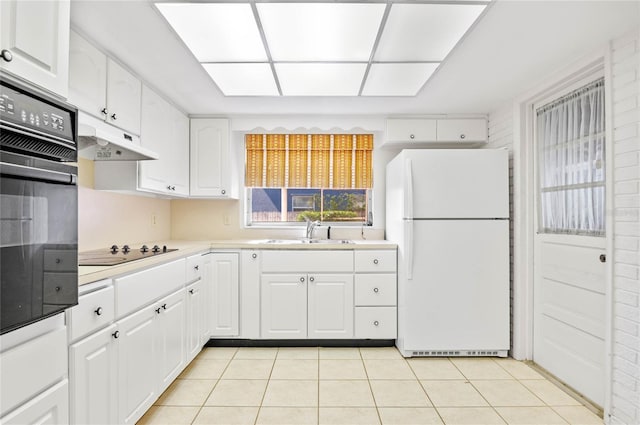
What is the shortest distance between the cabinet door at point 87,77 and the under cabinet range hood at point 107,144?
0.06m

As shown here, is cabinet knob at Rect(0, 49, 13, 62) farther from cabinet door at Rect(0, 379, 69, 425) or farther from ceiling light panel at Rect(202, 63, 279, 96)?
ceiling light panel at Rect(202, 63, 279, 96)

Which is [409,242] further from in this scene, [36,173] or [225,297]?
[36,173]

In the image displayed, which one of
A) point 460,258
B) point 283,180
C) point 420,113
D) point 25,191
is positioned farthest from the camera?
point 283,180

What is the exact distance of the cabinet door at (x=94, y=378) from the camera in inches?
50.8

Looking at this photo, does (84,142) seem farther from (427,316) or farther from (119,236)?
(427,316)

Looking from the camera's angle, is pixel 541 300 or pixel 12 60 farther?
pixel 541 300

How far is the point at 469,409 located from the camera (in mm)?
2021

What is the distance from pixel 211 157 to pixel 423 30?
85.0 inches

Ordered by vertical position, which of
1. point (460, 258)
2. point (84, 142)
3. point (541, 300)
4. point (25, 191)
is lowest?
point (541, 300)

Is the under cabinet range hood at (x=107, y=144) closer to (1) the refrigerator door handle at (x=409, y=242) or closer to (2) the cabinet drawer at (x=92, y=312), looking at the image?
(2) the cabinet drawer at (x=92, y=312)

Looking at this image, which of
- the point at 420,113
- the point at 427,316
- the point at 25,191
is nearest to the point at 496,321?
the point at 427,316

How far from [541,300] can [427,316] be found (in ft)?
2.74

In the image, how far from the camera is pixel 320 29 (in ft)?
5.69

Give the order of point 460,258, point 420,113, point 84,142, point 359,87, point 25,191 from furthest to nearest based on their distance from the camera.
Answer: point 420,113, point 460,258, point 359,87, point 84,142, point 25,191
